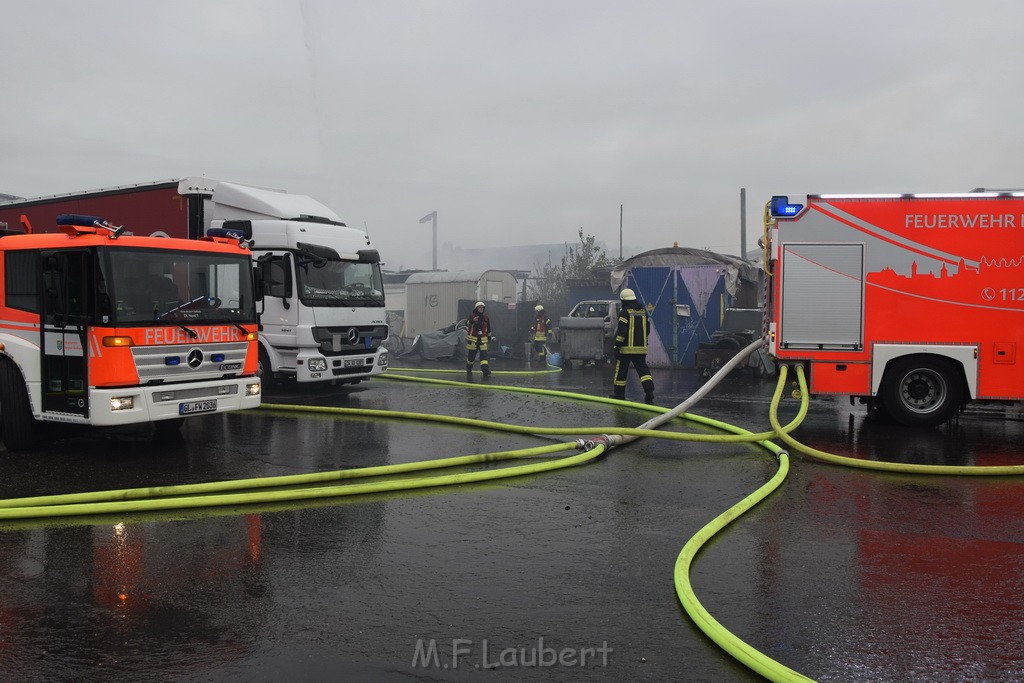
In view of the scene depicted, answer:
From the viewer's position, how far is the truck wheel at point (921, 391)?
393 inches

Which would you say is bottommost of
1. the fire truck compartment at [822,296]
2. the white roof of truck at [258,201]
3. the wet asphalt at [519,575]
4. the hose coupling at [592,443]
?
the wet asphalt at [519,575]

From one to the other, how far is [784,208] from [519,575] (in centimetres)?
679

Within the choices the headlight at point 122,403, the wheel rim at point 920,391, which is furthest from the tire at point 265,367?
the wheel rim at point 920,391

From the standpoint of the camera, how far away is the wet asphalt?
3.87 m

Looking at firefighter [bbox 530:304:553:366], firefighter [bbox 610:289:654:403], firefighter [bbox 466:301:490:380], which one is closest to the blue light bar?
firefighter [bbox 610:289:654:403]

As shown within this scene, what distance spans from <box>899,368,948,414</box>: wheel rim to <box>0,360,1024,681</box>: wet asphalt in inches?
54.4

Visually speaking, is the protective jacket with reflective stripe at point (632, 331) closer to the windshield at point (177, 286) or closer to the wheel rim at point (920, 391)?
the wheel rim at point (920, 391)

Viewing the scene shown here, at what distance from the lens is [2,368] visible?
8641 millimetres

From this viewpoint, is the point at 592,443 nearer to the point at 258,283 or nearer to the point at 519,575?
the point at 519,575

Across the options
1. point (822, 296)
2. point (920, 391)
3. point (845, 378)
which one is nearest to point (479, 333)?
point (822, 296)

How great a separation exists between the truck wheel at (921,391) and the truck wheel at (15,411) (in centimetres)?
964

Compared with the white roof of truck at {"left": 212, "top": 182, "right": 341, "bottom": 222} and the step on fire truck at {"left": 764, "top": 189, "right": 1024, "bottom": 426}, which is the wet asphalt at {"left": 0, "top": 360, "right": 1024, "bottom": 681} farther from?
the white roof of truck at {"left": 212, "top": 182, "right": 341, "bottom": 222}

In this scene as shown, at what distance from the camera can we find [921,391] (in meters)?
10.2

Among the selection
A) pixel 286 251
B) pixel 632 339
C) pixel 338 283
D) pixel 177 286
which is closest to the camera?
pixel 177 286
